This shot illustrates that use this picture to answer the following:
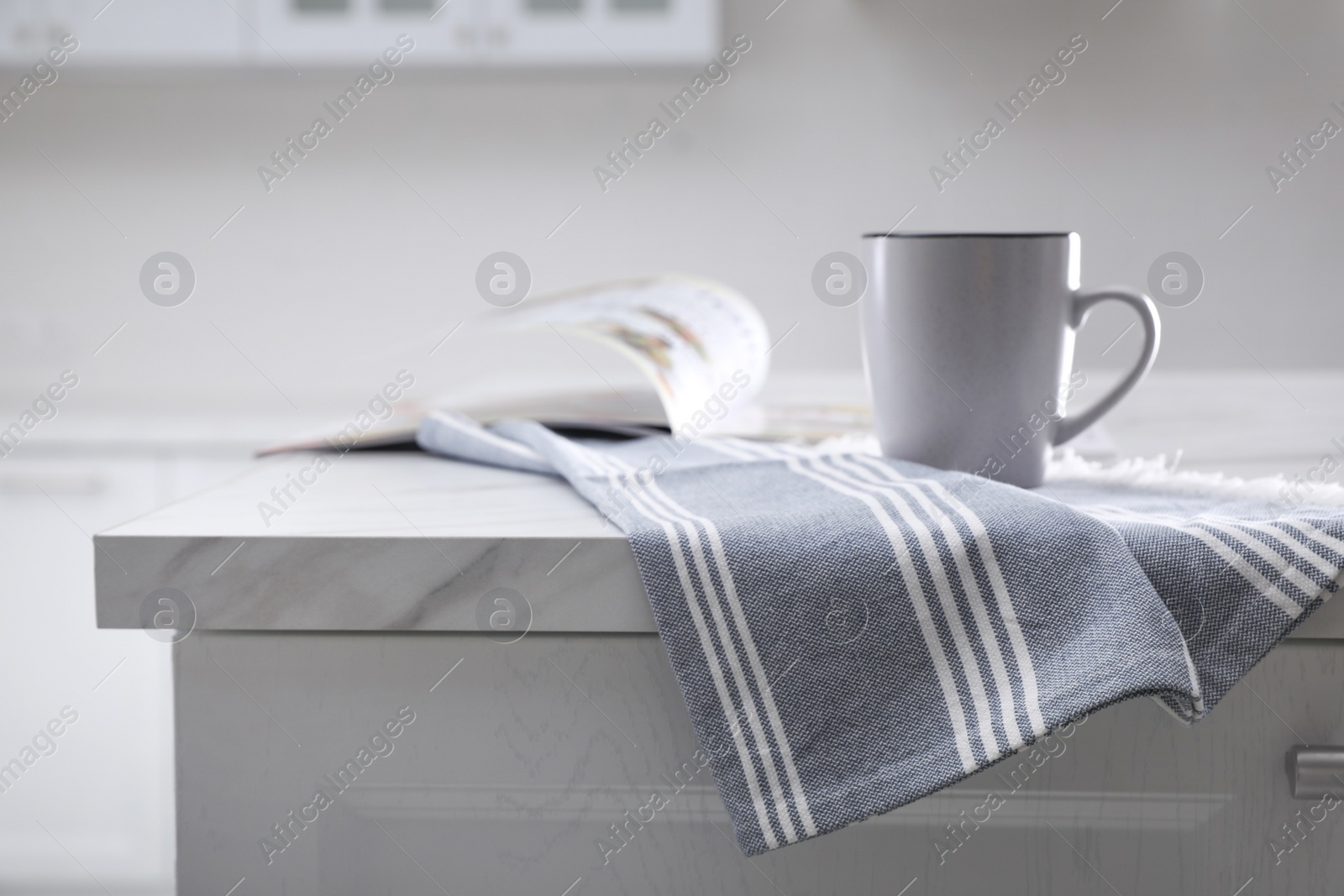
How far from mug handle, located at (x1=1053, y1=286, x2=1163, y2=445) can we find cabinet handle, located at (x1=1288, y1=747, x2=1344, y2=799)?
0.17m

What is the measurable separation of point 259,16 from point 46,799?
1.33 meters

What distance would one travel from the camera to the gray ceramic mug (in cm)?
48

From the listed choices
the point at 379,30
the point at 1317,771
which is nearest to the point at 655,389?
the point at 1317,771

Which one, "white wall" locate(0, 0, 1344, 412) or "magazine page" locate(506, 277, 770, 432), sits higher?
"white wall" locate(0, 0, 1344, 412)

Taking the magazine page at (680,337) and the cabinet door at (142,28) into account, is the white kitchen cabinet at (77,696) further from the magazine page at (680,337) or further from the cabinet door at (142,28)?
the magazine page at (680,337)

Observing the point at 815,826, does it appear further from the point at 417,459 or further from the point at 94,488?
the point at 94,488

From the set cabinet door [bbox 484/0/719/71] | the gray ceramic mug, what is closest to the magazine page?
the gray ceramic mug

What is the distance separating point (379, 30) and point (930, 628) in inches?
70.0

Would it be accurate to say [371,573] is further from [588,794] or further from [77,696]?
[77,696]

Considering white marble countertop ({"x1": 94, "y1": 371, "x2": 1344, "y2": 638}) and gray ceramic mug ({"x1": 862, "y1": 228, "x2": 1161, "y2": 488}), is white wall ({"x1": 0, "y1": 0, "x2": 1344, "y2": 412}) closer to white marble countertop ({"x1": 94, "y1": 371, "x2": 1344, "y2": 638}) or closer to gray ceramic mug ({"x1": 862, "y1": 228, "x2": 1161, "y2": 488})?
gray ceramic mug ({"x1": 862, "y1": 228, "x2": 1161, "y2": 488})

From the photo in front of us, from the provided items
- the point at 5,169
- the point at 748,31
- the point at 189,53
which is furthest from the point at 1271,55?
the point at 5,169

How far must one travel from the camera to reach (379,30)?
1844mm

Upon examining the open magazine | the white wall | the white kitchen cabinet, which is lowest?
the white kitchen cabinet

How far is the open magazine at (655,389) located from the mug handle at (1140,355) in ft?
0.62
